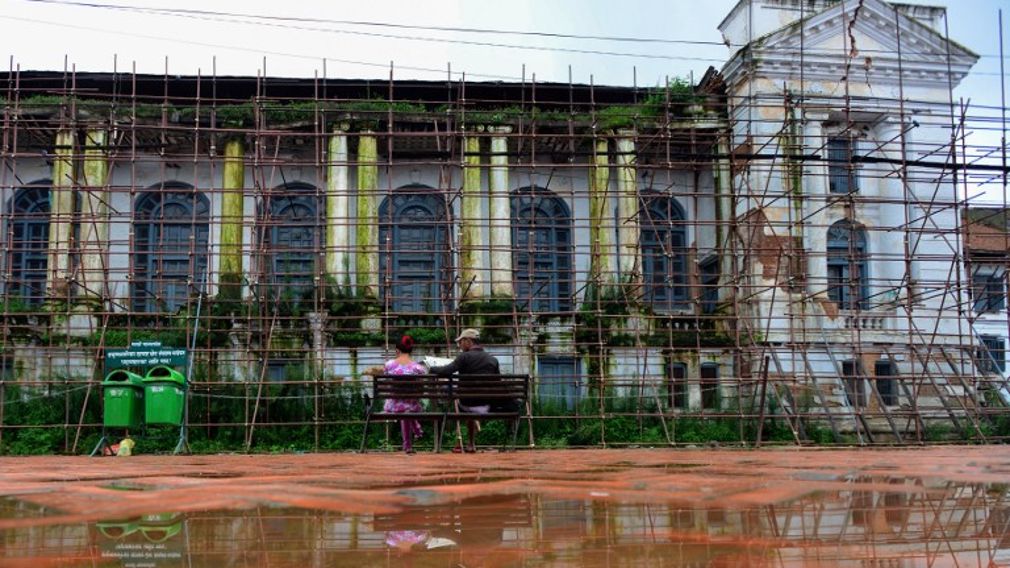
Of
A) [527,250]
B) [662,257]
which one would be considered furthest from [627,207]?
[527,250]

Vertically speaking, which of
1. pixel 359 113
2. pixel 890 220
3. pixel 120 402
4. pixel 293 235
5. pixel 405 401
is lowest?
pixel 120 402

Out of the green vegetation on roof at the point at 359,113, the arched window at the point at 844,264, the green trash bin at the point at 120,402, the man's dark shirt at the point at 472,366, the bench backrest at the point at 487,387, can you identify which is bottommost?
the green trash bin at the point at 120,402

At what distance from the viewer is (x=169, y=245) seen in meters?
24.9

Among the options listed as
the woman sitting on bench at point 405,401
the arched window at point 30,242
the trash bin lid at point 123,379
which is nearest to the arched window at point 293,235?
the arched window at point 30,242

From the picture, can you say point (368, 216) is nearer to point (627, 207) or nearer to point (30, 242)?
point (627, 207)

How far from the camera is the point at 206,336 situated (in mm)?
21891

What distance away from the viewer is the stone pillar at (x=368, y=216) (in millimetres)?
23477

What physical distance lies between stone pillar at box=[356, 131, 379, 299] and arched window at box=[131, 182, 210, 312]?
325 centimetres

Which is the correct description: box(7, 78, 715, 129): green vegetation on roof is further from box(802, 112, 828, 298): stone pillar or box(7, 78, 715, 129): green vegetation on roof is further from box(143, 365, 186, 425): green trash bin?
box(143, 365, 186, 425): green trash bin

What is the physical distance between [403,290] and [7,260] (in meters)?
8.28

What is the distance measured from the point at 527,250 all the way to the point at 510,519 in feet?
54.1

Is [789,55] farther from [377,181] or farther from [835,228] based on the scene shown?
[377,181]

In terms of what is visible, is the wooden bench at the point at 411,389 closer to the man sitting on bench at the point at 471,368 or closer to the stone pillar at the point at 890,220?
the man sitting on bench at the point at 471,368

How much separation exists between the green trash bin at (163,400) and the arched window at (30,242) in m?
8.14
